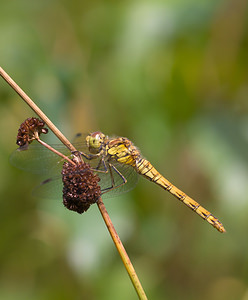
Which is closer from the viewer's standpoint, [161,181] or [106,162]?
[106,162]

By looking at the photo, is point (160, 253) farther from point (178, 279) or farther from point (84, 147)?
point (84, 147)

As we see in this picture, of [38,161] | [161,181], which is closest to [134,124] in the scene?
[161,181]

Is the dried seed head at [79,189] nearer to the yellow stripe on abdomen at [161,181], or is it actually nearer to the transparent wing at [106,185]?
the transparent wing at [106,185]

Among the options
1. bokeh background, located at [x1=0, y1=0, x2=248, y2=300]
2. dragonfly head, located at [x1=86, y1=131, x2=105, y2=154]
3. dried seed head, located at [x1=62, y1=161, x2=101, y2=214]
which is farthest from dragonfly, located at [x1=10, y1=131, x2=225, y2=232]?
dried seed head, located at [x1=62, y1=161, x2=101, y2=214]

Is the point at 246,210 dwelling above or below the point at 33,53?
below

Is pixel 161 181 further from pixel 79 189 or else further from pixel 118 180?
pixel 79 189

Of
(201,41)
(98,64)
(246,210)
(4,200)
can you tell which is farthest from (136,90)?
(4,200)

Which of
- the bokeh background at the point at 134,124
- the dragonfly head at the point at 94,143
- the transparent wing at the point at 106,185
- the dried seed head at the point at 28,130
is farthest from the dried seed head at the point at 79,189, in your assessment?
the bokeh background at the point at 134,124
